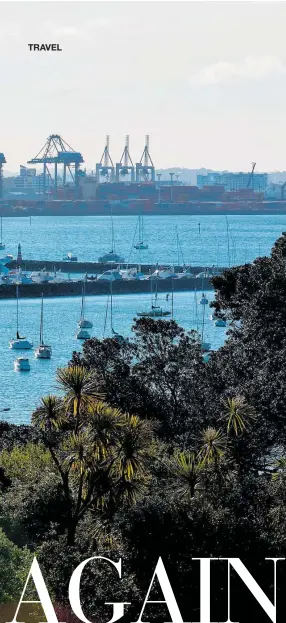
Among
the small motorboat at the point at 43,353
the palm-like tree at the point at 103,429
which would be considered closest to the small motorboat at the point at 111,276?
the small motorboat at the point at 43,353

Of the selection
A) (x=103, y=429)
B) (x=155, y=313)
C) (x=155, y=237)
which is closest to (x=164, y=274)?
(x=155, y=313)

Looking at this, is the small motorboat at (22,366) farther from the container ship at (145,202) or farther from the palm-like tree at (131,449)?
the container ship at (145,202)

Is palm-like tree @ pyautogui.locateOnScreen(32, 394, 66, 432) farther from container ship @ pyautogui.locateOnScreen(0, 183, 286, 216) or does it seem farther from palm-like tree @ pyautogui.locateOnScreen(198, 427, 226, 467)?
container ship @ pyautogui.locateOnScreen(0, 183, 286, 216)

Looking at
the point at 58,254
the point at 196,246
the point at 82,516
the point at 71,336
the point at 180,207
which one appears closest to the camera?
the point at 82,516

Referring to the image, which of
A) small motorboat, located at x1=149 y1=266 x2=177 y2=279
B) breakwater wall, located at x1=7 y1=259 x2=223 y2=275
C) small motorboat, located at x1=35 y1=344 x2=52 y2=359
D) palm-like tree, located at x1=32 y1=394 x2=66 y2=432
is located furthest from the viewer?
breakwater wall, located at x1=7 y1=259 x2=223 y2=275

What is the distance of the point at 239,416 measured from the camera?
403 inches

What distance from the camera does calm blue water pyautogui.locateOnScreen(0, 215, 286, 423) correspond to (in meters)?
33.8

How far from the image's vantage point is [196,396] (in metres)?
12.6

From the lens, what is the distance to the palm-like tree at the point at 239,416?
10111 millimetres

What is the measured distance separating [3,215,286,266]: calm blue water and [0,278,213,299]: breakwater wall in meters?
13.7

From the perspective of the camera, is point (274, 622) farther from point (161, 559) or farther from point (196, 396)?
point (196, 396)

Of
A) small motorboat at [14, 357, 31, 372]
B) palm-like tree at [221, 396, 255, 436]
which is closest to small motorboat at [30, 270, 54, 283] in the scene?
small motorboat at [14, 357, 31, 372]

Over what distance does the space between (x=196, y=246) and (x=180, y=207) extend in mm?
44254

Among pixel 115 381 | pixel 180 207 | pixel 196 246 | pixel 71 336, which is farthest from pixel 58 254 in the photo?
→ pixel 115 381
